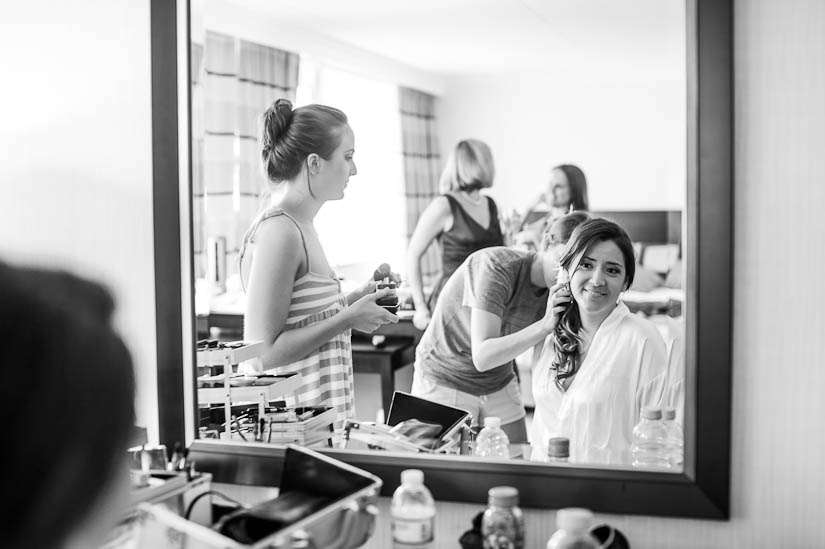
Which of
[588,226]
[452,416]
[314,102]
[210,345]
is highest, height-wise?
[314,102]

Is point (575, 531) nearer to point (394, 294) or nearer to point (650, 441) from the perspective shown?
point (650, 441)

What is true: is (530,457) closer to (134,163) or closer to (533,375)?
(533,375)

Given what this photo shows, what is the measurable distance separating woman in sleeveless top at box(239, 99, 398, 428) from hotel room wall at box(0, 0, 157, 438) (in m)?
0.18

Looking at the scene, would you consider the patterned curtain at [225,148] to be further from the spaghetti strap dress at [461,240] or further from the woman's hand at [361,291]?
the spaghetti strap dress at [461,240]

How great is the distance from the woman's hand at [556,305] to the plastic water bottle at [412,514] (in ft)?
1.31

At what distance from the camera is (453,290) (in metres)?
1.61

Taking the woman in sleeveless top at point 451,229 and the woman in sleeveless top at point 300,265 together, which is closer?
→ the woman in sleeveless top at point 300,265

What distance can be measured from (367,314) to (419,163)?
63 centimetres

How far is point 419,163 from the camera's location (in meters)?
1.91

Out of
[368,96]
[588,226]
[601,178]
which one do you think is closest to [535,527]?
[588,226]

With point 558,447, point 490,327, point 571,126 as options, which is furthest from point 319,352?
point 571,126

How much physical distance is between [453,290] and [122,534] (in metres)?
0.81

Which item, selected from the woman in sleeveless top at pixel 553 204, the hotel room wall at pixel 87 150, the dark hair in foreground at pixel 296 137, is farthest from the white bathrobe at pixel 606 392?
the hotel room wall at pixel 87 150

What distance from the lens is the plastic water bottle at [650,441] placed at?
45.3 inches
